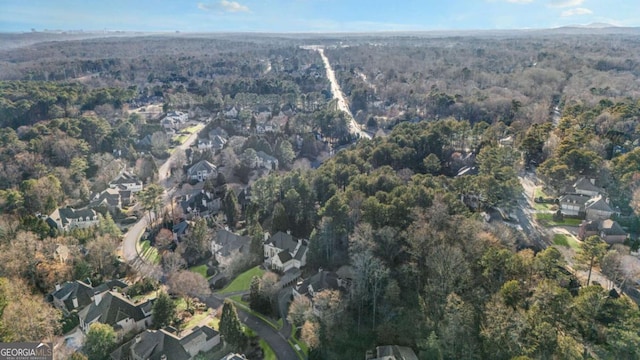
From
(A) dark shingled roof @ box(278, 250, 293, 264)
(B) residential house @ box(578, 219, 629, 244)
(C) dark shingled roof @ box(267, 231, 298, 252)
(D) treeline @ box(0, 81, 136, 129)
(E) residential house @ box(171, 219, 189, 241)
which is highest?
(D) treeline @ box(0, 81, 136, 129)

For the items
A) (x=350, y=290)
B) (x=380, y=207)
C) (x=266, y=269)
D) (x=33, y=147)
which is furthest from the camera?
(x=33, y=147)

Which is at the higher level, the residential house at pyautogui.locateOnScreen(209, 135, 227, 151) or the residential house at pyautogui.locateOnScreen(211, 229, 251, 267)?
the residential house at pyautogui.locateOnScreen(209, 135, 227, 151)

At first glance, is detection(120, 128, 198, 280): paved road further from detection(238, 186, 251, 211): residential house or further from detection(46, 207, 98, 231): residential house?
detection(238, 186, 251, 211): residential house

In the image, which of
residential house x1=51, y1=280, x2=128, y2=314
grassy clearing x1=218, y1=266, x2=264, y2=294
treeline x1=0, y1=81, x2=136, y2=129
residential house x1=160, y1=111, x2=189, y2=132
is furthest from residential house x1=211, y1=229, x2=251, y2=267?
treeline x1=0, y1=81, x2=136, y2=129

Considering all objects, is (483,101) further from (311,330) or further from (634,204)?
(311,330)

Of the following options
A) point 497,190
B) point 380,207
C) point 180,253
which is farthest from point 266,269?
point 497,190

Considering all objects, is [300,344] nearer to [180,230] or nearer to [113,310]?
[113,310]

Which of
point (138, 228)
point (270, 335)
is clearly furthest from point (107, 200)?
point (270, 335)
